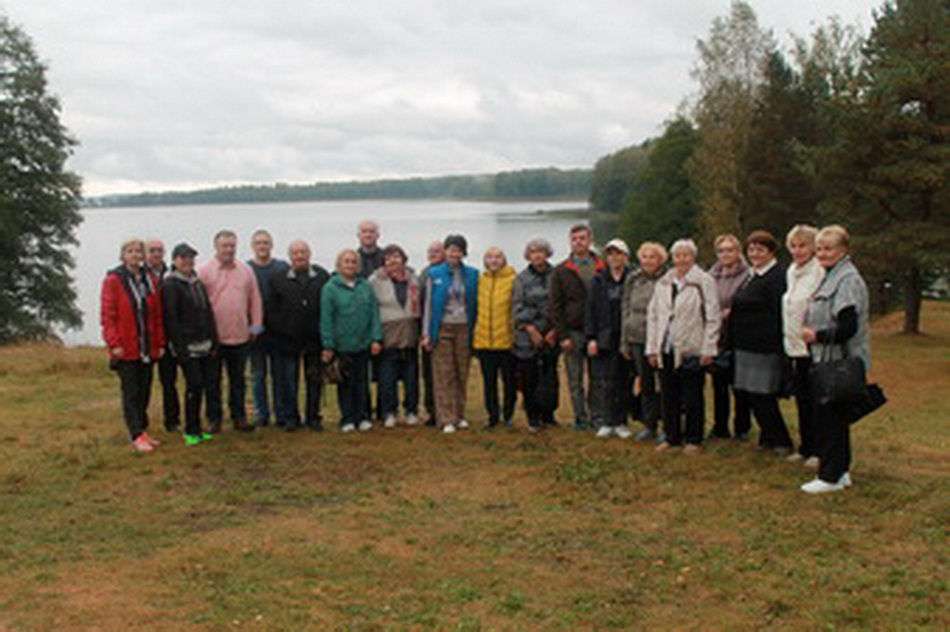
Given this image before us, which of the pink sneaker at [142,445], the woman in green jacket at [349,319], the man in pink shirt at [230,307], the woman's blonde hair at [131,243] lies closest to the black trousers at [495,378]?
the woman in green jacket at [349,319]

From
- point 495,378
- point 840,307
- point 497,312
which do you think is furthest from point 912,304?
point 840,307

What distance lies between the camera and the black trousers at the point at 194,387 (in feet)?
28.0

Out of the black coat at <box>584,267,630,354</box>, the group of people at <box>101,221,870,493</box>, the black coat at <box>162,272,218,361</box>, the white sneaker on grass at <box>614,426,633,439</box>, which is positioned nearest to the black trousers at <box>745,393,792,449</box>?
the group of people at <box>101,221,870,493</box>

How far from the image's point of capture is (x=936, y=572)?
487 centimetres

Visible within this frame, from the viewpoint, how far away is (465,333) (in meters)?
9.02

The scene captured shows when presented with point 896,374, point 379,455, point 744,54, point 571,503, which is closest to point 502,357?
point 379,455

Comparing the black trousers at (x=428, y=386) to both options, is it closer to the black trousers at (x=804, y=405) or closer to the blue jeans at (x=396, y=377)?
the blue jeans at (x=396, y=377)

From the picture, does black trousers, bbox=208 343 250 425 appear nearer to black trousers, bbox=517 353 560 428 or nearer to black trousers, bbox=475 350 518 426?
black trousers, bbox=475 350 518 426

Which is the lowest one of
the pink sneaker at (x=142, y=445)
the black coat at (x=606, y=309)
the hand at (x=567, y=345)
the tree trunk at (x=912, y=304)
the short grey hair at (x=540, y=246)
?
the tree trunk at (x=912, y=304)

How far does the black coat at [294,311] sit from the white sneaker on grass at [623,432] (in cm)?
311

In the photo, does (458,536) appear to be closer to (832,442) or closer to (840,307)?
(832,442)

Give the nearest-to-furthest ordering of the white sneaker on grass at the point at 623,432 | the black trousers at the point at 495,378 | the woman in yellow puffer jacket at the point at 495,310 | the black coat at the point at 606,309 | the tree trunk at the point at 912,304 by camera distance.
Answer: the black coat at the point at 606,309
the white sneaker on grass at the point at 623,432
the woman in yellow puffer jacket at the point at 495,310
the black trousers at the point at 495,378
the tree trunk at the point at 912,304

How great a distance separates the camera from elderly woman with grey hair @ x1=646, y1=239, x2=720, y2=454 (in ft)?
24.4

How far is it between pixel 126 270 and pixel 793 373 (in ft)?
19.3
